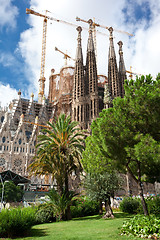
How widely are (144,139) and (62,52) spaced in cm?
9837

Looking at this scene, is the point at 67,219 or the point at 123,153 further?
the point at 67,219

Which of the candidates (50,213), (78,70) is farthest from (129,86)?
(78,70)

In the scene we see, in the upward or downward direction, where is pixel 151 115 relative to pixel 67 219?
upward

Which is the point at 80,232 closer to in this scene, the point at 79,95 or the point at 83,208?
the point at 83,208

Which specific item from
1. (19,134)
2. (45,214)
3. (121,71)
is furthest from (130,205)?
(121,71)

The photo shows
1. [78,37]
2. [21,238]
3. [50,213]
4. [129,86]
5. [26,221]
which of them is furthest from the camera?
[78,37]

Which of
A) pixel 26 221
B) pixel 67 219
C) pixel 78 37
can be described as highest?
pixel 78 37

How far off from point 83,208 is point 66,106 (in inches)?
2130

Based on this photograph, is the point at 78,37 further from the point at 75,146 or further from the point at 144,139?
the point at 144,139

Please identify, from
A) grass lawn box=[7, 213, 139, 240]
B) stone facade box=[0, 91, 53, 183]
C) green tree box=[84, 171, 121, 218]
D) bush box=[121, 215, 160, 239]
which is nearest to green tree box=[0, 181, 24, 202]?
green tree box=[84, 171, 121, 218]

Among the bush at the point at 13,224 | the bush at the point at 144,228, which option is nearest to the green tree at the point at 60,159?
the bush at the point at 13,224

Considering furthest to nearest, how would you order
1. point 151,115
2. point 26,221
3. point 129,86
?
point 129,86
point 151,115
point 26,221

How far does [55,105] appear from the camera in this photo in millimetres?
81875

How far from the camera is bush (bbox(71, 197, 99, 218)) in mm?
19750
